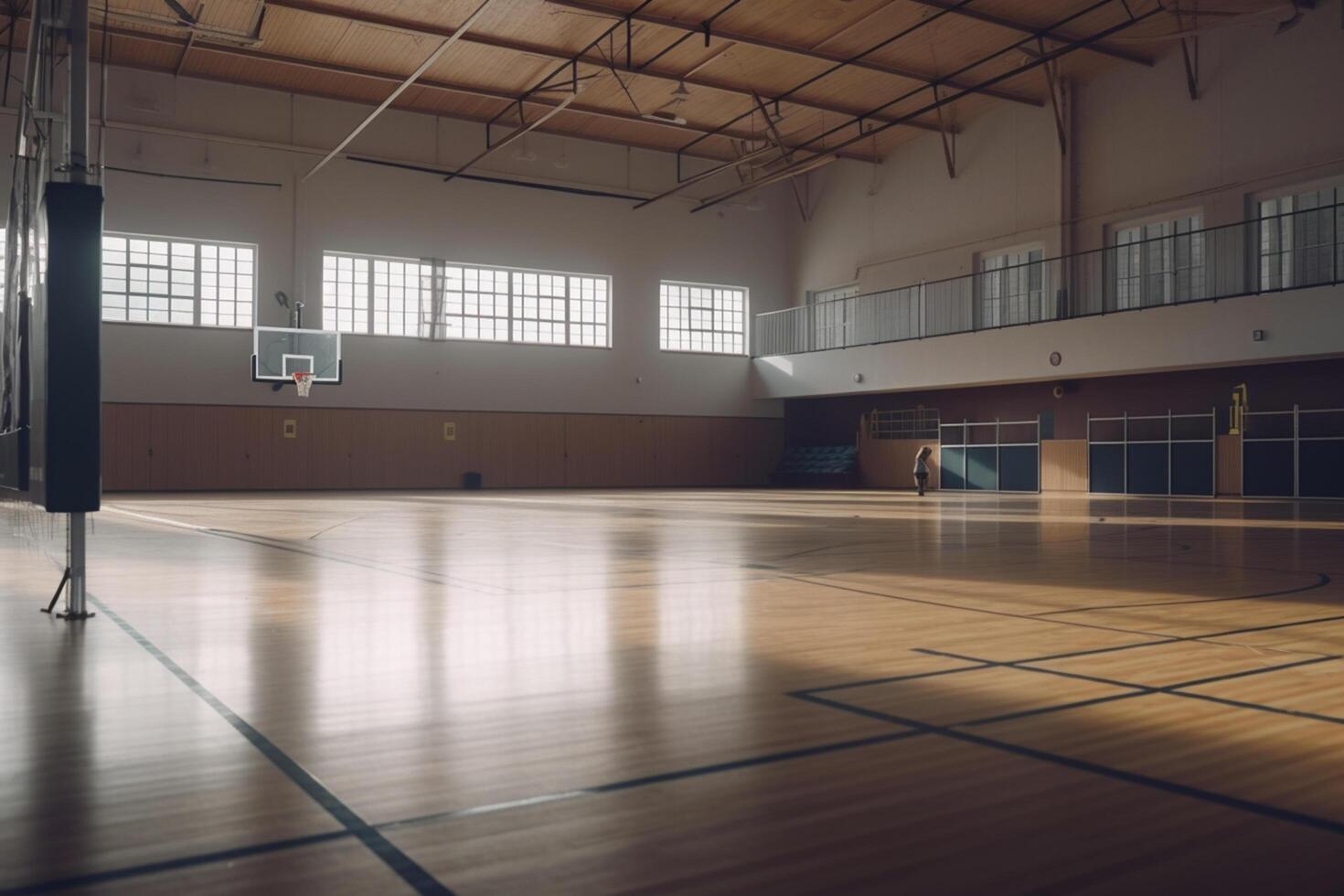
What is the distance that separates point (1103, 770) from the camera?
123 inches

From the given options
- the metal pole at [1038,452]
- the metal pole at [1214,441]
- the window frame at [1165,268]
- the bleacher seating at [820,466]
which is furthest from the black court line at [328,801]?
the bleacher seating at [820,466]

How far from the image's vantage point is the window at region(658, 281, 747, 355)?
38.1 meters

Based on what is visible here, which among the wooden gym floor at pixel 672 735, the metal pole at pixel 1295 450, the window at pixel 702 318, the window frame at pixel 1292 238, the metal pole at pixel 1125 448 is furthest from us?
the window at pixel 702 318

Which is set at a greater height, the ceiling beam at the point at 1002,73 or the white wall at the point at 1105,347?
the ceiling beam at the point at 1002,73

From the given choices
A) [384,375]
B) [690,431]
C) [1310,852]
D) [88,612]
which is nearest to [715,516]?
[88,612]

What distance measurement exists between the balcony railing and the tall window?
0.02 m

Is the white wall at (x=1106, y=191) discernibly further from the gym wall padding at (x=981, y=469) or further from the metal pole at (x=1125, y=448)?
the gym wall padding at (x=981, y=469)

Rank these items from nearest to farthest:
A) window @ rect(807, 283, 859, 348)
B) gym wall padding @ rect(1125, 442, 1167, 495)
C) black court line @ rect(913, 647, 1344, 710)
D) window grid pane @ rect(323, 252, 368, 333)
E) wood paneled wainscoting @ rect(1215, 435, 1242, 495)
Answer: black court line @ rect(913, 647, 1344, 710) → wood paneled wainscoting @ rect(1215, 435, 1242, 495) → gym wall padding @ rect(1125, 442, 1167, 495) → window grid pane @ rect(323, 252, 368, 333) → window @ rect(807, 283, 859, 348)

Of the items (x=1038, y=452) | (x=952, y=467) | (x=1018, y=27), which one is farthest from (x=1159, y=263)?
(x=952, y=467)

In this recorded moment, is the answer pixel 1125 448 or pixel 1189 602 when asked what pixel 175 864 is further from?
pixel 1125 448

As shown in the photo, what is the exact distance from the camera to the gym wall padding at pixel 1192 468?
27.7 meters

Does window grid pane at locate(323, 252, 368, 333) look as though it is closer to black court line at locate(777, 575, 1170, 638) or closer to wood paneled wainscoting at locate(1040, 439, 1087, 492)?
wood paneled wainscoting at locate(1040, 439, 1087, 492)

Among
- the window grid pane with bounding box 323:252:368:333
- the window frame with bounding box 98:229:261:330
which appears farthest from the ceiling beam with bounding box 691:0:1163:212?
the window frame with bounding box 98:229:261:330

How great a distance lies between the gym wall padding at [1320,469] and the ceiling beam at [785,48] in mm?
11652
